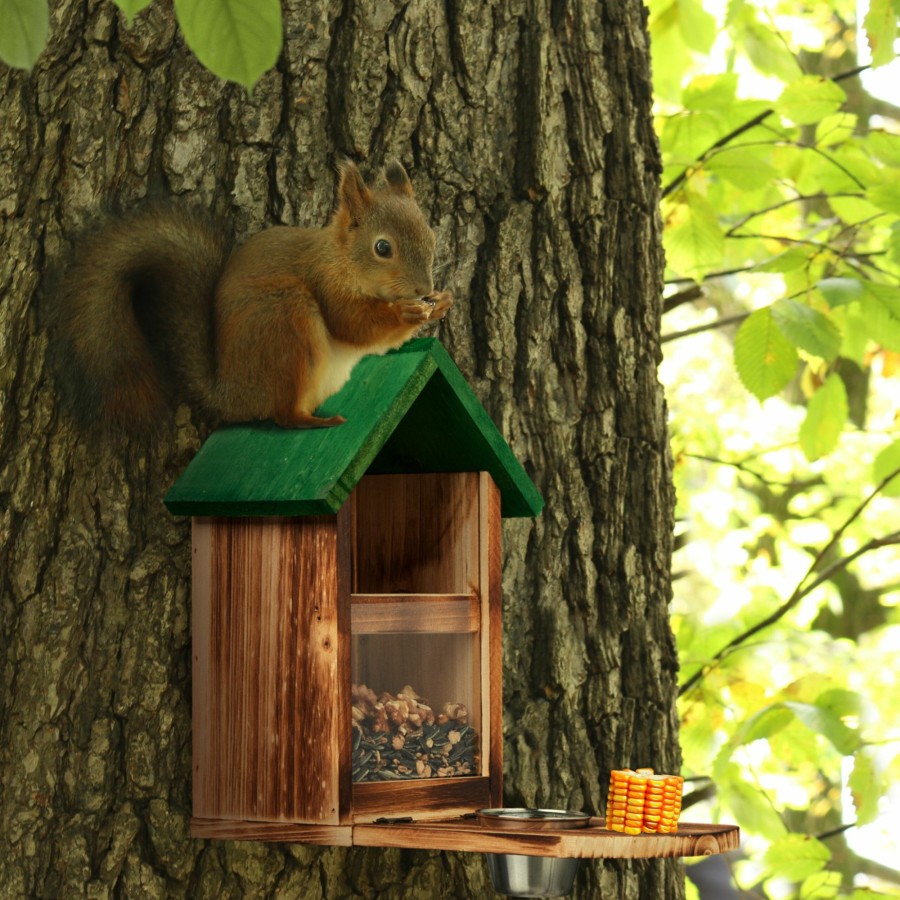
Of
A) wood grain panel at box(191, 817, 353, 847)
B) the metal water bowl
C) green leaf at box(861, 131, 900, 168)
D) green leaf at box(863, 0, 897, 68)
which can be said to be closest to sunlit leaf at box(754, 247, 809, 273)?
green leaf at box(861, 131, 900, 168)

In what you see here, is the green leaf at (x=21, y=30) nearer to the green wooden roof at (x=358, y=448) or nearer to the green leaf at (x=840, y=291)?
the green wooden roof at (x=358, y=448)

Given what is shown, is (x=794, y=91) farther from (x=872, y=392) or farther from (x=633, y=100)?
(x=872, y=392)

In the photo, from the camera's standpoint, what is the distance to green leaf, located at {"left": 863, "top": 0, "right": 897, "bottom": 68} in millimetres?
2189

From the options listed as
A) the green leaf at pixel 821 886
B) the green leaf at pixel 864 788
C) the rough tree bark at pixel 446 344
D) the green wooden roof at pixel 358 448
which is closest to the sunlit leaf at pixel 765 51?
the rough tree bark at pixel 446 344

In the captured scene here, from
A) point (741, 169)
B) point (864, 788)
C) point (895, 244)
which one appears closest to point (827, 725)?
point (864, 788)

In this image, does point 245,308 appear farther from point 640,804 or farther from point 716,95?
point 716,95

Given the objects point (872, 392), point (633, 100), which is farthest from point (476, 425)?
point (872, 392)

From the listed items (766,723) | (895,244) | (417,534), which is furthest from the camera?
(766,723)

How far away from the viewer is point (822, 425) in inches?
96.7

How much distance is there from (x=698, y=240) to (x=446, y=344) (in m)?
0.86

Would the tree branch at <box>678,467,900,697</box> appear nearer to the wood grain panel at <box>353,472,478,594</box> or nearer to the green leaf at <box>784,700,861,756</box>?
the green leaf at <box>784,700,861,756</box>

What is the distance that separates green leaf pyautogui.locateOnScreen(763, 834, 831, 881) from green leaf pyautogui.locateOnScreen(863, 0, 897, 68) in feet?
4.78

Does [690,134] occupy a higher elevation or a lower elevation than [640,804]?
higher

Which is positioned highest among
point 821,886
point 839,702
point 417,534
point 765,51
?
point 765,51
